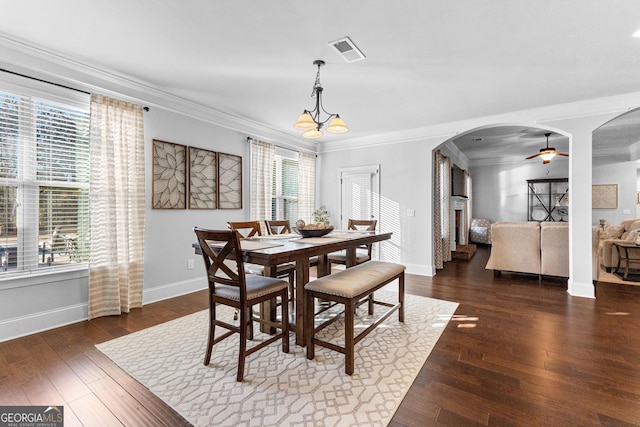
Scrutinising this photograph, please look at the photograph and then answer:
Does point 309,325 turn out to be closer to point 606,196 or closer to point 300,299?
point 300,299

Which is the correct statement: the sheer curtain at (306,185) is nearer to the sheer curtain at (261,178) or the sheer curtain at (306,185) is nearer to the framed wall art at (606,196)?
the sheer curtain at (261,178)

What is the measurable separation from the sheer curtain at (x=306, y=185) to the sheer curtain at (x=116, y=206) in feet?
9.72

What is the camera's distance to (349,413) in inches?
63.7

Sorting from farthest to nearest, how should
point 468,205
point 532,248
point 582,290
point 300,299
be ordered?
point 468,205
point 532,248
point 582,290
point 300,299

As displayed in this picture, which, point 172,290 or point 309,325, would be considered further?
point 172,290

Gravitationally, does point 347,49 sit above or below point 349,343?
above

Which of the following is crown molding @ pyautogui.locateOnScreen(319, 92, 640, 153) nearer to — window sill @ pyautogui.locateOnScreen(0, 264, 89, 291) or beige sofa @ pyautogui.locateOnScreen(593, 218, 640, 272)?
beige sofa @ pyautogui.locateOnScreen(593, 218, 640, 272)

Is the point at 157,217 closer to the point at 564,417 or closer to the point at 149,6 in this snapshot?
the point at 149,6

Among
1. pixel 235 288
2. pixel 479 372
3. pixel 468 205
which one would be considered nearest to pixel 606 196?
pixel 468 205

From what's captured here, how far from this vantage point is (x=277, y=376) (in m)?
1.99

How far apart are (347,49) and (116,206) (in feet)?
9.37

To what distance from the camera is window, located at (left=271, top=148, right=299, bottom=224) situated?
211 inches

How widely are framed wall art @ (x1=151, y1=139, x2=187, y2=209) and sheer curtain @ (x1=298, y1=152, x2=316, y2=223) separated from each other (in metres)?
2.42

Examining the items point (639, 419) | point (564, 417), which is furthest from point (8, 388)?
point (639, 419)
